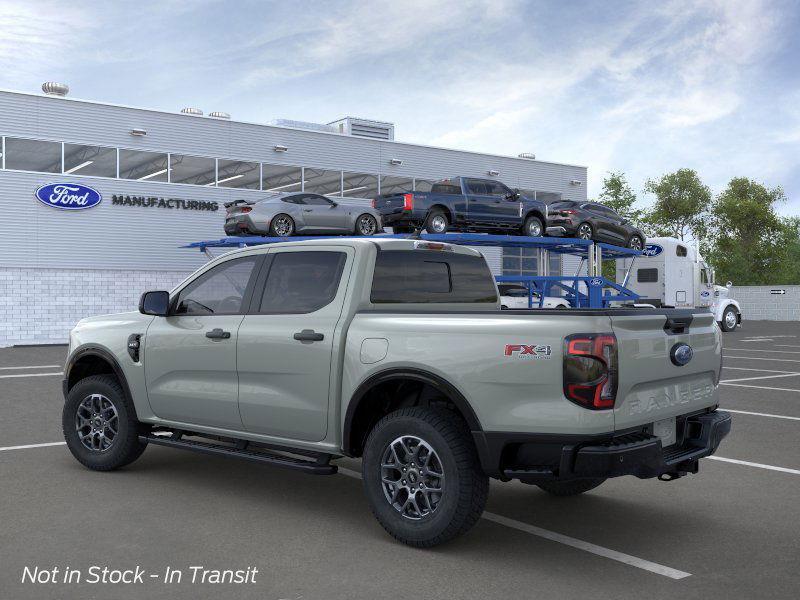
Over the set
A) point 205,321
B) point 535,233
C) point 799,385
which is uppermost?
point 535,233

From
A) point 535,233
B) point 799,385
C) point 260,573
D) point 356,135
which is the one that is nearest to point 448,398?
point 260,573

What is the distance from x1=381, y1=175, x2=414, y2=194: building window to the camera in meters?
34.7

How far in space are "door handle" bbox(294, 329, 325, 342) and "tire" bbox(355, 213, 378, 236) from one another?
17.2 meters

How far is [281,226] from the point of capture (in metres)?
22.6

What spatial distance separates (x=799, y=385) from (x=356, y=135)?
23791 mm

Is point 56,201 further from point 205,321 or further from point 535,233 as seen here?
point 205,321

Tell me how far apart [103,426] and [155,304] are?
4.17 ft

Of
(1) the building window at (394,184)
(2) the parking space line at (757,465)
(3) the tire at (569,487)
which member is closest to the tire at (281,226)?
(1) the building window at (394,184)

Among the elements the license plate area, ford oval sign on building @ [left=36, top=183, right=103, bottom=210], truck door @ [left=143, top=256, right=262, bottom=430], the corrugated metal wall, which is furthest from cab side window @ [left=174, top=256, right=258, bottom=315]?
ford oval sign on building @ [left=36, top=183, right=103, bottom=210]

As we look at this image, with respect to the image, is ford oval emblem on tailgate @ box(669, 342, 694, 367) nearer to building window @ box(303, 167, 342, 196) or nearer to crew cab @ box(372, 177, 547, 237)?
crew cab @ box(372, 177, 547, 237)

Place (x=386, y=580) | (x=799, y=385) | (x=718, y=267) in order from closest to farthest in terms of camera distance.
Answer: (x=386, y=580) → (x=799, y=385) → (x=718, y=267)

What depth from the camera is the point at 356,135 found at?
34.7m

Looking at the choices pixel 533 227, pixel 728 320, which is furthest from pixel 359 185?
pixel 728 320

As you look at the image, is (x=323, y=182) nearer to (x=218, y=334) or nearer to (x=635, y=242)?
(x=635, y=242)
